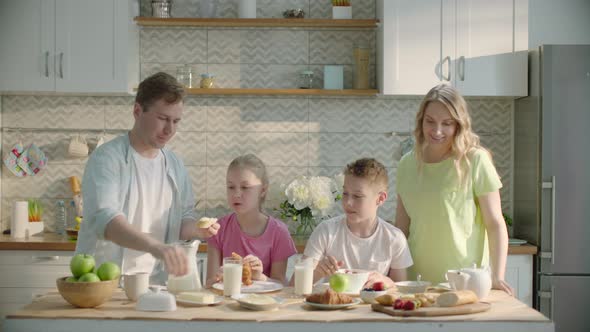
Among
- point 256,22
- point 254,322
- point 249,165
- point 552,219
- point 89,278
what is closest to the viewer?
point 254,322

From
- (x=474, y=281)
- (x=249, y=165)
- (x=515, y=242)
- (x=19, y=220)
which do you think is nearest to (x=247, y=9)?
(x=19, y=220)

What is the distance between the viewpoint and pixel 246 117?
469 centimetres

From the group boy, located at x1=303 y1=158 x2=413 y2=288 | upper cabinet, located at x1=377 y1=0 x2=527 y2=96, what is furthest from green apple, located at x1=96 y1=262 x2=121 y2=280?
upper cabinet, located at x1=377 y1=0 x2=527 y2=96

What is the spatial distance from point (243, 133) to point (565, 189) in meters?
1.86

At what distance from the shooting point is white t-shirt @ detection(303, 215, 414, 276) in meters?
2.71

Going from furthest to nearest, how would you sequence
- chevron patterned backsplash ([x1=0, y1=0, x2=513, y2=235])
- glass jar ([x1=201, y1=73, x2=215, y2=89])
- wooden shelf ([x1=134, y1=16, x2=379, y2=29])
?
chevron patterned backsplash ([x1=0, y1=0, x2=513, y2=235]), glass jar ([x1=201, y1=73, x2=215, y2=89]), wooden shelf ([x1=134, y1=16, x2=379, y2=29])

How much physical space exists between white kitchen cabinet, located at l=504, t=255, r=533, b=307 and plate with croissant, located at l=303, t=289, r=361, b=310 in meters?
2.11

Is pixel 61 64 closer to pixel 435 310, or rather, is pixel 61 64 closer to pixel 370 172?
pixel 370 172

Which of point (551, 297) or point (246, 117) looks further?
point (246, 117)

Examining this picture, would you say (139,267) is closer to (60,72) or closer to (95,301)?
(95,301)

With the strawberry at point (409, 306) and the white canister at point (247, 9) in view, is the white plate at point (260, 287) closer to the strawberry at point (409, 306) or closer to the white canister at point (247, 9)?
the strawberry at point (409, 306)

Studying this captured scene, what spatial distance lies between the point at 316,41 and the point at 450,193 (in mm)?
2153

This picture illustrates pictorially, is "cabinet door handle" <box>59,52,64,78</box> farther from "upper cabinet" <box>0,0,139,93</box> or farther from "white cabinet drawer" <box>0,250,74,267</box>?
"white cabinet drawer" <box>0,250,74,267</box>

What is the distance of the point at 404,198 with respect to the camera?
2.89 metres
